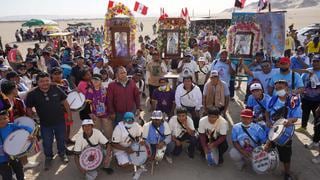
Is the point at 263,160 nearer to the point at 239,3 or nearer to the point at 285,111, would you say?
the point at 285,111

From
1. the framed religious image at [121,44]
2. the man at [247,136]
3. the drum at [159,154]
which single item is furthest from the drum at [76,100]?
the framed religious image at [121,44]

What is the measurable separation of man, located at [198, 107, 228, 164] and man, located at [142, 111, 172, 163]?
2.37 ft

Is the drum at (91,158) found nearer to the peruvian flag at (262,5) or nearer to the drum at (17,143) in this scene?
the drum at (17,143)

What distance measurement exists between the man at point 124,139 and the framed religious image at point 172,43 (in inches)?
271

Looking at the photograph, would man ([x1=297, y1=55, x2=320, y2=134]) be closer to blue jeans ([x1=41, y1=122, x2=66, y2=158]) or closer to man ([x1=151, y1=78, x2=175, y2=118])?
man ([x1=151, y1=78, x2=175, y2=118])

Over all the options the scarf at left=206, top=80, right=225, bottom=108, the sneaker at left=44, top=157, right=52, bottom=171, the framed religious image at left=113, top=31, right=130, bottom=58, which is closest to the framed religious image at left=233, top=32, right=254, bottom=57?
the scarf at left=206, top=80, right=225, bottom=108

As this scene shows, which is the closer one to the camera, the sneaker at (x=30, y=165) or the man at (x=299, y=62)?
the sneaker at (x=30, y=165)

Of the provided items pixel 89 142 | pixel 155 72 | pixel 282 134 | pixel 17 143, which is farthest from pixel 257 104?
pixel 17 143

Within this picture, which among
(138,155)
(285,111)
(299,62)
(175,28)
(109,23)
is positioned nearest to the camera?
(285,111)

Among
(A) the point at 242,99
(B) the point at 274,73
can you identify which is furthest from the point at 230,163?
(A) the point at 242,99

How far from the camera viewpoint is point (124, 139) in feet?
19.5

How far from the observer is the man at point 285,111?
5.33m

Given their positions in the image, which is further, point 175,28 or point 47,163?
point 175,28

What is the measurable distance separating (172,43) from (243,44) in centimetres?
350
